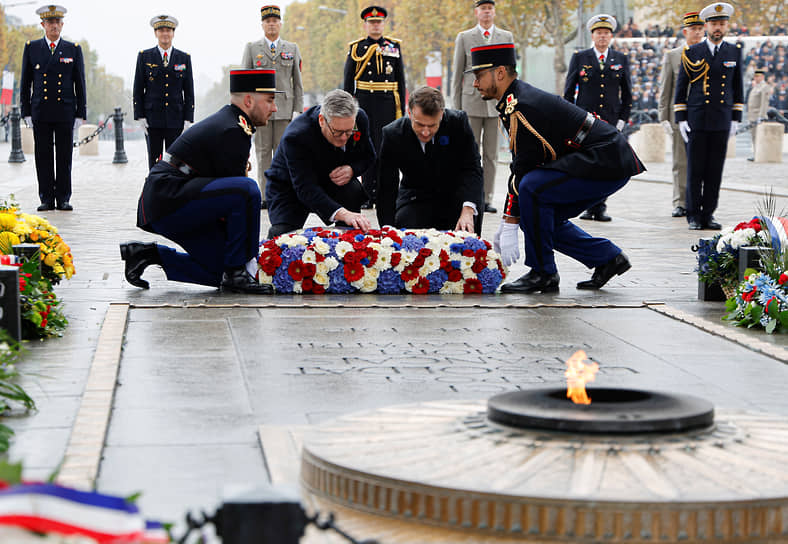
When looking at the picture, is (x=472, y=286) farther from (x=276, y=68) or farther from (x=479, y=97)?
(x=276, y=68)

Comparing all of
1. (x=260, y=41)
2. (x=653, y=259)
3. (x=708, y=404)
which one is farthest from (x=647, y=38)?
(x=708, y=404)

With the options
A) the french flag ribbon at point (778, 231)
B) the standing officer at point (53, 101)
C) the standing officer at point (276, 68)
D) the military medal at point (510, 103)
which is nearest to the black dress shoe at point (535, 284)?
the military medal at point (510, 103)

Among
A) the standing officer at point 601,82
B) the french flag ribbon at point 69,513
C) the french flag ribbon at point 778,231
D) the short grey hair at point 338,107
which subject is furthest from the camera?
the standing officer at point 601,82

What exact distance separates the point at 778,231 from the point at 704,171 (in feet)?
19.1

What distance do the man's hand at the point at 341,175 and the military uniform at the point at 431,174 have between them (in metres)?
0.22

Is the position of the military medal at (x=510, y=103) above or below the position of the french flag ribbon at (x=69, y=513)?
above

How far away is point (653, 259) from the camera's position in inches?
388

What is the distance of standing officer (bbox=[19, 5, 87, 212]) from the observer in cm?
1384

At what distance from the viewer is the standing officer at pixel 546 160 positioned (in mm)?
7551

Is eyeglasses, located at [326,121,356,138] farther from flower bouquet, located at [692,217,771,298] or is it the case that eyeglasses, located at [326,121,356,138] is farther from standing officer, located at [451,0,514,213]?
standing officer, located at [451,0,514,213]

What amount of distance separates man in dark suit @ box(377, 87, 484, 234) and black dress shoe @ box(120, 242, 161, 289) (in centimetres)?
165

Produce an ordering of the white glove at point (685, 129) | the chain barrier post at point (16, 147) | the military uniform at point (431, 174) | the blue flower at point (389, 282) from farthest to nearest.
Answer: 1. the chain barrier post at point (16, 147)
2. the white glove at point (685, 129)
3. the military uniform at point (431, 174)
4. the blue flower at point (389, 282)

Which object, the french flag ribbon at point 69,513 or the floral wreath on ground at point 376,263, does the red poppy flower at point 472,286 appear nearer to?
the floral wreath on ground at point 376,263

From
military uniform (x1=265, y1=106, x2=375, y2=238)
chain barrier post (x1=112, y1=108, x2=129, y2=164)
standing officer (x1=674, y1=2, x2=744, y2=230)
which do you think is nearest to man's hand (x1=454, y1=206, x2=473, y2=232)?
military uniform (x1=265, y1=106, x2=375, y2=238)
